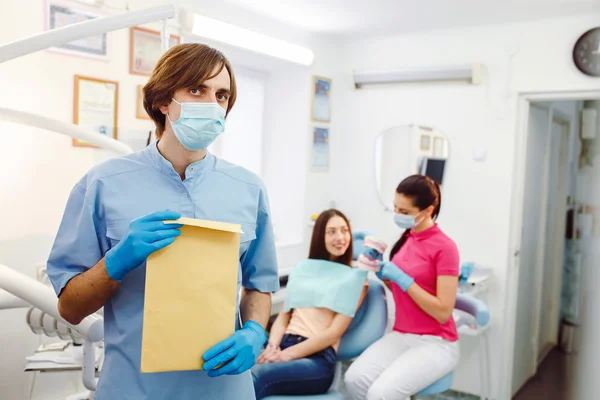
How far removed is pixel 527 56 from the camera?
129 inches

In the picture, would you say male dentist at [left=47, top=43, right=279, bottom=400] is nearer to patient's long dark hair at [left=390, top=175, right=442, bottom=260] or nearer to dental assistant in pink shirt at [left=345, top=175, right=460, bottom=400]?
dental assistant in pink shirt at [left=345, top=175, right=460, bottom=400]

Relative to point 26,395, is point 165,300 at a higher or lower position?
higher

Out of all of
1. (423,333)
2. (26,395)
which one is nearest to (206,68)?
(423,333)

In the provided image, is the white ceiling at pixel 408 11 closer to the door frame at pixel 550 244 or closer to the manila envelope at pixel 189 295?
the door frame at pixel 550 244

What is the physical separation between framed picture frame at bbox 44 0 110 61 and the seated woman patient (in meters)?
1.26

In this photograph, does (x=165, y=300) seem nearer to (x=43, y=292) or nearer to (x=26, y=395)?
(x=43, y=292)

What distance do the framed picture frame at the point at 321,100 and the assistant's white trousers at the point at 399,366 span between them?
1922mm

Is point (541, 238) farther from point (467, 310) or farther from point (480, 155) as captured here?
point (467, 310)

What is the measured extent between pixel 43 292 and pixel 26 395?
1113 mm

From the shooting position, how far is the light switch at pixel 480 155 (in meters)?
3.47

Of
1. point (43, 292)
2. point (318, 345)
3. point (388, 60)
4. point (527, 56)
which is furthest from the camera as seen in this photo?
point (388, 60)

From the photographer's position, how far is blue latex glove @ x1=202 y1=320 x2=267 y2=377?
108cm

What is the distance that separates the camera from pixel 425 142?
3699mm

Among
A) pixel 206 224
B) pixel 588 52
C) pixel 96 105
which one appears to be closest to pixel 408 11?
pixel 588 52
